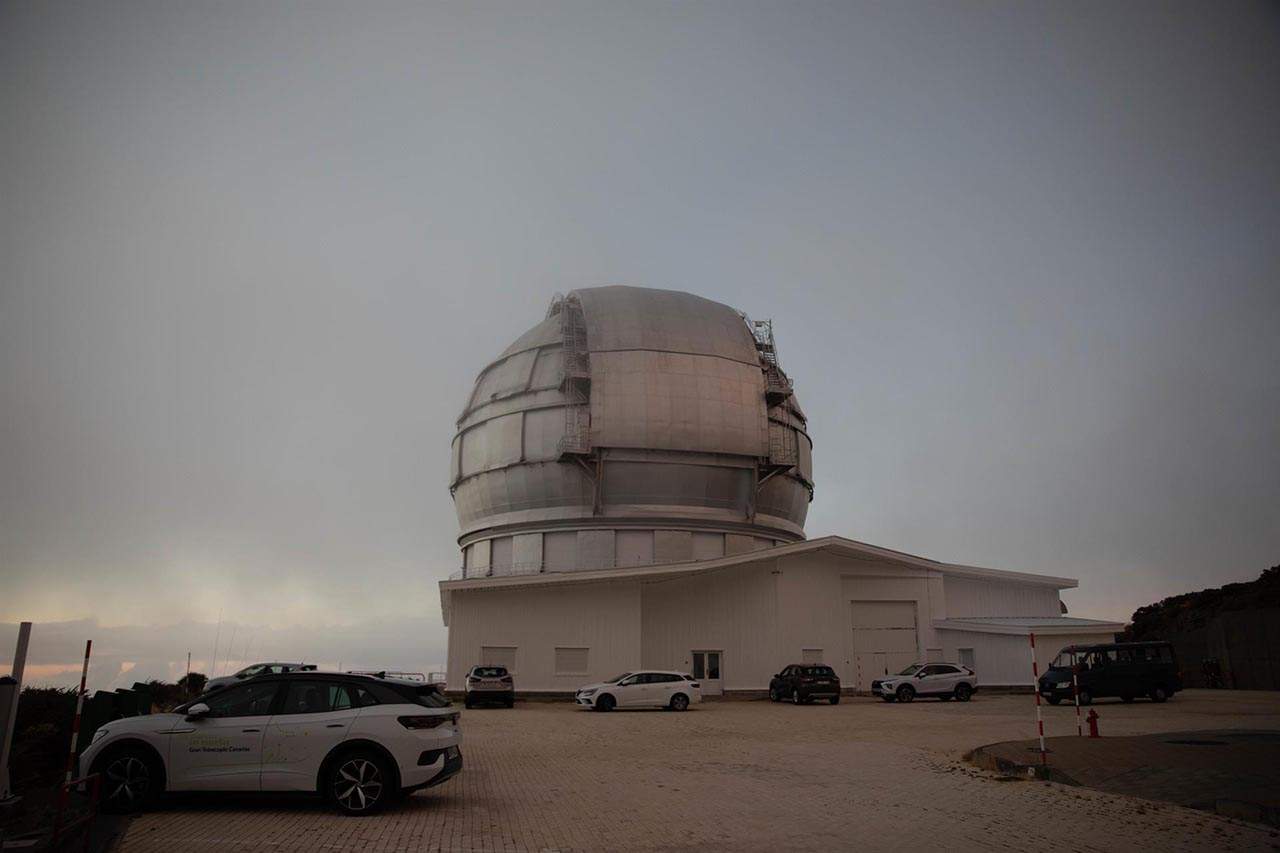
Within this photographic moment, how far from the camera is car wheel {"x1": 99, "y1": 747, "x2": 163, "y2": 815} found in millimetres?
9227

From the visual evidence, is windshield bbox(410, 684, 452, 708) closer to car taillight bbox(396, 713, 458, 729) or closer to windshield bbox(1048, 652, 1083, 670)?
car taillight bbox(396, 713, 458, 729)

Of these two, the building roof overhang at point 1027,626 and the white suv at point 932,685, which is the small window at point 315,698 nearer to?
the white suv at point 932,685

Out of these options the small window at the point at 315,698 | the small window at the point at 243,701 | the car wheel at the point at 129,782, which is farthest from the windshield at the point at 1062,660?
the car wheel at the point at 129,782

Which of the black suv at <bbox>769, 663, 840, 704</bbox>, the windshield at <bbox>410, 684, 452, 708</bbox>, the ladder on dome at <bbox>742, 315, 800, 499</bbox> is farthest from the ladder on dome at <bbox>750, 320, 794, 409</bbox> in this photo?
the windshield at <bbox>410, 684, 452, 708</bbox>

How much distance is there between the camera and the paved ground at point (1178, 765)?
30.2 ft

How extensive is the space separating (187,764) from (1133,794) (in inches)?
405

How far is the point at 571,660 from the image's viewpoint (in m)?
32.5

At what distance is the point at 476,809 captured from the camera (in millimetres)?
9695

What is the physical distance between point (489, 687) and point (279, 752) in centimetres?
2011

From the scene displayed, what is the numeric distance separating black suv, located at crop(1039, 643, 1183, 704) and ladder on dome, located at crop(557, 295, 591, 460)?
1843 centimetres

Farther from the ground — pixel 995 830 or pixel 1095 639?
pixel 1095 639

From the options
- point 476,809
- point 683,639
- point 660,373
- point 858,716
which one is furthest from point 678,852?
point 660,373

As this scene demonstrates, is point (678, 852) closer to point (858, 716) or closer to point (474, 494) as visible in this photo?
point (858, 716)

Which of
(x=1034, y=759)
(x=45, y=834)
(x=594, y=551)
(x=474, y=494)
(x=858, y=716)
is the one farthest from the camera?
(x=474, y=494)
